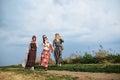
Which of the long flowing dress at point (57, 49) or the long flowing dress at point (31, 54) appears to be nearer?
the long flowing dress at point (31, 54)

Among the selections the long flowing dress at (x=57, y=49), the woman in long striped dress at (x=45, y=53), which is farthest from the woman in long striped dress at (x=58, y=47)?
the woman in long striped dress at (x=45, y=53)

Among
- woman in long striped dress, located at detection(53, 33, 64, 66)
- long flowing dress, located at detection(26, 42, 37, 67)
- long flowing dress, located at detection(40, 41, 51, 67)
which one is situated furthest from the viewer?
woman in long striped dress, located at detection(53, 33, 64, 66)

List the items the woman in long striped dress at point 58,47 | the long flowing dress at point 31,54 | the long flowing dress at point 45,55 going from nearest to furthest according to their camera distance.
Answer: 1. the long flowing dress at point 45,55
2. the long flowing dress at point 31,54
3. the woman in long striped dress at point 58,47

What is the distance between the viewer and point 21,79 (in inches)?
578

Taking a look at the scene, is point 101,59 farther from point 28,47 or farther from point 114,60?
point 28,47

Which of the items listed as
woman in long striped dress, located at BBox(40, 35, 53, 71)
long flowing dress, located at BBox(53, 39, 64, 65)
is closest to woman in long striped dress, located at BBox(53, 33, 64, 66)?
long flowing dress, located at BBox(53, 39, 64, 65)

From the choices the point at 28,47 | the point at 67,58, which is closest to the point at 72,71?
the point at 28,47

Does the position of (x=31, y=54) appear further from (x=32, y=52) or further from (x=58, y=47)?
(x=58, y=47)

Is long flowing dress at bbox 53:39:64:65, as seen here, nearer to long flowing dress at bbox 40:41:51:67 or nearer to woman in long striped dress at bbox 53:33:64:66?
woman in long striped dress at bbox 53:33:64:66

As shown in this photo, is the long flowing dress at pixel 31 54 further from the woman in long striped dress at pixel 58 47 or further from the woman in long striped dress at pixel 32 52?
the woman in long striped dress at pixel 58 47

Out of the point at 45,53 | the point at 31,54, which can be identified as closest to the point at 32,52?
the point at 31,54

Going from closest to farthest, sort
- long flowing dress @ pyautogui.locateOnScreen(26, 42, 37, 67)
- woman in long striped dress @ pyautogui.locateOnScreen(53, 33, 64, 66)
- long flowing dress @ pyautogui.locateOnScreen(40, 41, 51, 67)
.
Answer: long flowing dress @ pyautogui.locateOnScreen(40, 41, 51, 67) → long flowing dress @ pyautogui.locateOnScreen(26, 42, 37, 67) → woman in long striped dress @ pyautogui.locateOnScreen(53, 33, 64, 66)

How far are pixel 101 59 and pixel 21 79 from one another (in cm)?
967

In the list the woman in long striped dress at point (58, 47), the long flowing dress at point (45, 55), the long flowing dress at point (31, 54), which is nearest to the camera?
the long flowing dress at point (45, 55)
